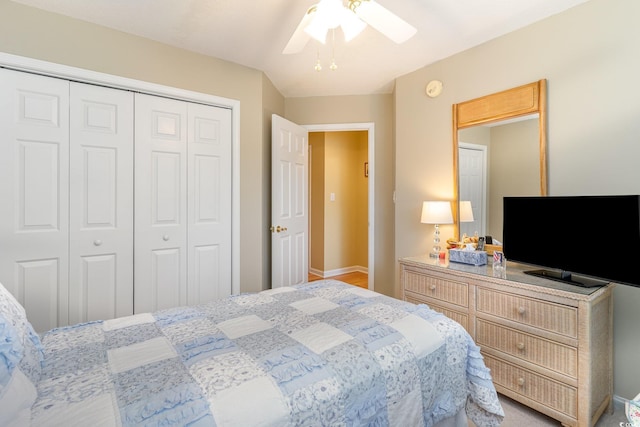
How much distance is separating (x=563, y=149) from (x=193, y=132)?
277cm

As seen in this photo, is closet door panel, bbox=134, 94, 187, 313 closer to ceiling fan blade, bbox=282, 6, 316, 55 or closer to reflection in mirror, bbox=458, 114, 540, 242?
ceiling fan blade, bbox=282, 6, 316, 55

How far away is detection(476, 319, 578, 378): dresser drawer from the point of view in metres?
1.60

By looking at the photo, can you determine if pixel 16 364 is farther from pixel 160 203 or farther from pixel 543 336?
pixel 543 336

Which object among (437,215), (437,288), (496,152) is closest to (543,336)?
(437,288)

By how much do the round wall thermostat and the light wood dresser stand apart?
5.21 ft

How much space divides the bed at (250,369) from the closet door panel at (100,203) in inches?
45.2

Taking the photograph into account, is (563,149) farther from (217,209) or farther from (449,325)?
(217,209)

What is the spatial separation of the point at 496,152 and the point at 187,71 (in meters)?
2.58

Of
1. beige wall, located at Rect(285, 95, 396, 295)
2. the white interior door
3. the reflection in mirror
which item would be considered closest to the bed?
the reflection in mirror

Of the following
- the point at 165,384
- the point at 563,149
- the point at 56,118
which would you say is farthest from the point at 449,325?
the point at 56,118

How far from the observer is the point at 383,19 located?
158 cm

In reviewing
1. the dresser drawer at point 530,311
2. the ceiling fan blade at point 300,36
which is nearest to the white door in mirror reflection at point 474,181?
the dresser drawer at point 530,311

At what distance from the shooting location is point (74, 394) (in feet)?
2.75

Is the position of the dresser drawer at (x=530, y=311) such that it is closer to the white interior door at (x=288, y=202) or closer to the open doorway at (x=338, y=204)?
the white interior door at (x=288, y=202)
